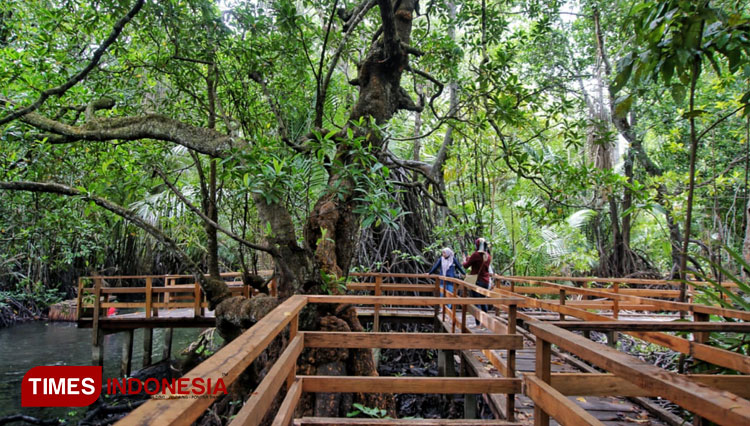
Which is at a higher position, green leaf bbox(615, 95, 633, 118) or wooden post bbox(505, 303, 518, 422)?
green leaf bbox(615, 95, 633, 118)

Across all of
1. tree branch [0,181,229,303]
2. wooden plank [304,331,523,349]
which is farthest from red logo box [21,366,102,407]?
wooden plank [304,331,523,349]

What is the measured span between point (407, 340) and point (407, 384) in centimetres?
28

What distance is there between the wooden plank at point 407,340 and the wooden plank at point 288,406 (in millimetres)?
331

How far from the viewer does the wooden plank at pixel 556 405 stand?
151cm

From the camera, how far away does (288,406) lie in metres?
2.08

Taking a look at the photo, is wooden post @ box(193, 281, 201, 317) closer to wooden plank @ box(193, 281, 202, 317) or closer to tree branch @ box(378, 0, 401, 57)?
wooden plank @ box(193, 281, 202, 317)

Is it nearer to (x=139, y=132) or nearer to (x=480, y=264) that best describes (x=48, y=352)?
(x=139, y=132)

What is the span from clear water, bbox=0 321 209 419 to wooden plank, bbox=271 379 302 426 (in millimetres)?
7420

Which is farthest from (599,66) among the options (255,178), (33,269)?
(33,269)

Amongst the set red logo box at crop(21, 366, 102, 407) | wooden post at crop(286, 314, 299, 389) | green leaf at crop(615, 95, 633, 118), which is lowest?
red logo box at crop(21, 366, 102, 407)

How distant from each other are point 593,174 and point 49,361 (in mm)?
12349

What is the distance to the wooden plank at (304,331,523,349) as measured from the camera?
275 centimetres

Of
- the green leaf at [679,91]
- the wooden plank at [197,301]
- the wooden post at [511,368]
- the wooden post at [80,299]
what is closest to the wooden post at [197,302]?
the wooden plank at [197,301]

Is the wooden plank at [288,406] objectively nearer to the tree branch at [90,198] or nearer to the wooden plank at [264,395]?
the wooden plank at [264,395]
